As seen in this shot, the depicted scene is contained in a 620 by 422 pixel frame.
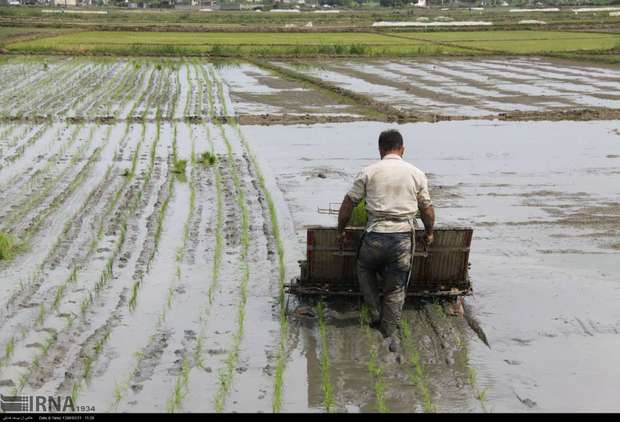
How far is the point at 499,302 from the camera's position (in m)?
5.84

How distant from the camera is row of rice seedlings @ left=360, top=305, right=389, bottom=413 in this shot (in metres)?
4.21

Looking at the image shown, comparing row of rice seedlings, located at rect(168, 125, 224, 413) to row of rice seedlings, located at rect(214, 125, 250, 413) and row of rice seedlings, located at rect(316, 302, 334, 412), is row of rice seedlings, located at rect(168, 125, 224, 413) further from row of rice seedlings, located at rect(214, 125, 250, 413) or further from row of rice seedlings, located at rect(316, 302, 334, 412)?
row of rice seedlings, located at rect(316, 302, 334, 412)

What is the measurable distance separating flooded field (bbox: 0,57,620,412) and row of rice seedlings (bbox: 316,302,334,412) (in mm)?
12

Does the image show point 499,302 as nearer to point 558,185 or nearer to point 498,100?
point 558,185

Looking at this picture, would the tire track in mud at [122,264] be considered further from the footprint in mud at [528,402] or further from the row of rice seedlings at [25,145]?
the footprint in mud at [528,402]

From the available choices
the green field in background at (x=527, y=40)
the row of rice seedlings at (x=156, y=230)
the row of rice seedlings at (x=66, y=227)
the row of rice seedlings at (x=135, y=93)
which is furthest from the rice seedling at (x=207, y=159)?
the green field in background at (x=527, y=40)

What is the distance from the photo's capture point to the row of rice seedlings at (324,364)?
166 inches

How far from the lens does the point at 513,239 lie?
7.42m

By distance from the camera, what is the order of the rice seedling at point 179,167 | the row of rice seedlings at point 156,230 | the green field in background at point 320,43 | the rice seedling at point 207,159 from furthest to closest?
1. the green field in background at point 320,43
2. the rice seedling at point 207,159
3. the rice seedling at point 179,167
4. the row of rice seedlings at point 156,230

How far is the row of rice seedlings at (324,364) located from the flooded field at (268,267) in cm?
1

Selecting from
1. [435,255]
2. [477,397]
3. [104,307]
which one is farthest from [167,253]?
[477,397]

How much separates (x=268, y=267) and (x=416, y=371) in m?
2.13

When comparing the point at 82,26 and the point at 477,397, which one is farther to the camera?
the point at 82,26

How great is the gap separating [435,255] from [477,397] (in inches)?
54.1
